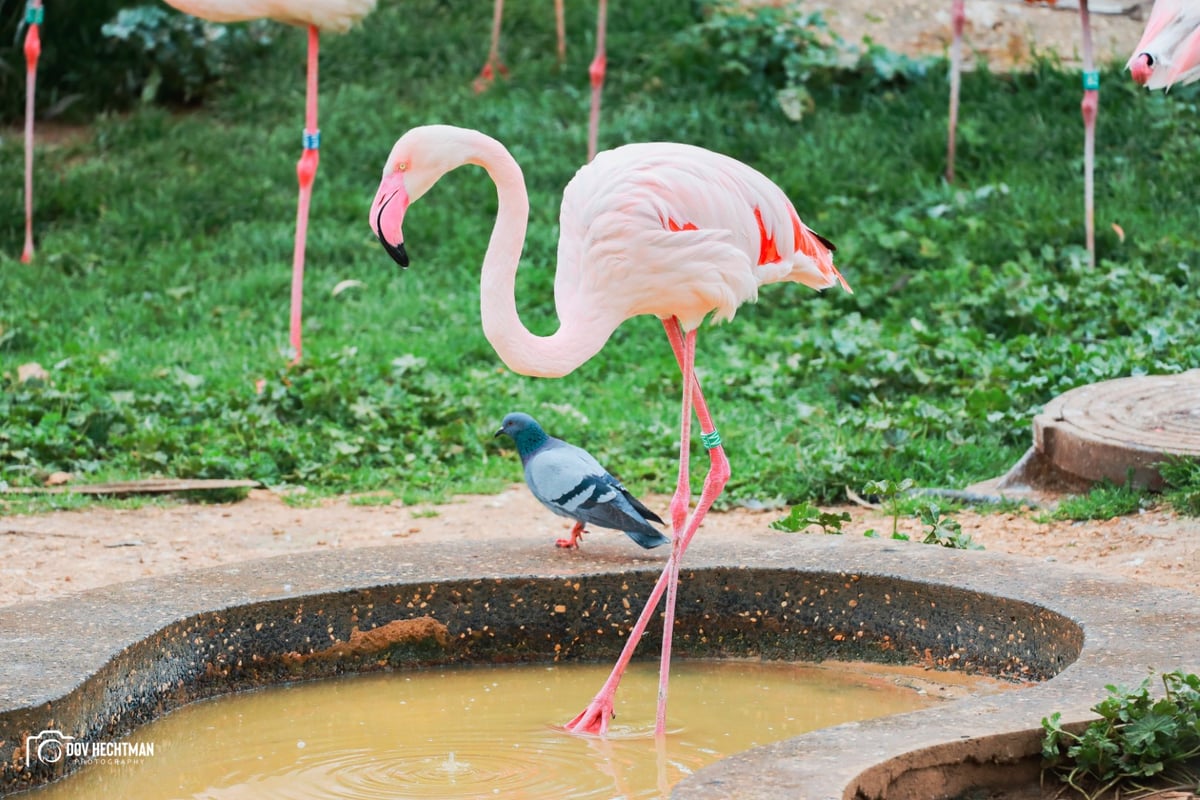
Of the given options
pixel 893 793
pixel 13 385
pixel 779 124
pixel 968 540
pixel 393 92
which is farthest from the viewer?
pixel 393 92

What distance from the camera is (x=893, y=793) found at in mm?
2920

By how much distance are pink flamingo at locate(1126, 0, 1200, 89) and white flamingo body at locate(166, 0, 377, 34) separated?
3910mm

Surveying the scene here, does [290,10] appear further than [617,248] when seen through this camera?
Yes

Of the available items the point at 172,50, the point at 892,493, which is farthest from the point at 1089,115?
the point at 172,50

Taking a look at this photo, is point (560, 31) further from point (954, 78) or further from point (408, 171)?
point (408, 171)

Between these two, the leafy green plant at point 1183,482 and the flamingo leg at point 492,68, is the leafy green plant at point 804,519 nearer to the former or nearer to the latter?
the leafy green plant at point 1183,482

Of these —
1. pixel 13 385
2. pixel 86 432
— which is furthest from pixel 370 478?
pixel 13 385

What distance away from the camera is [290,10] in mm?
7508

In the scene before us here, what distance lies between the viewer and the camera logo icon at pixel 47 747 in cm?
327

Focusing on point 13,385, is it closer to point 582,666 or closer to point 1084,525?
point 582,666

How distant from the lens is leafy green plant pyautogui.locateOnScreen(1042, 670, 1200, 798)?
9.86 feet

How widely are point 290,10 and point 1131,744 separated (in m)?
5.68

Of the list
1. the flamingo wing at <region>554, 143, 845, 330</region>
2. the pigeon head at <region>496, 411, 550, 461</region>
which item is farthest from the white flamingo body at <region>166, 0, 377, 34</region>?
the flamingo wing at <region>554, 143, 845, 330</region>

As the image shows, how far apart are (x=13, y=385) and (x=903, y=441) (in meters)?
3.73
